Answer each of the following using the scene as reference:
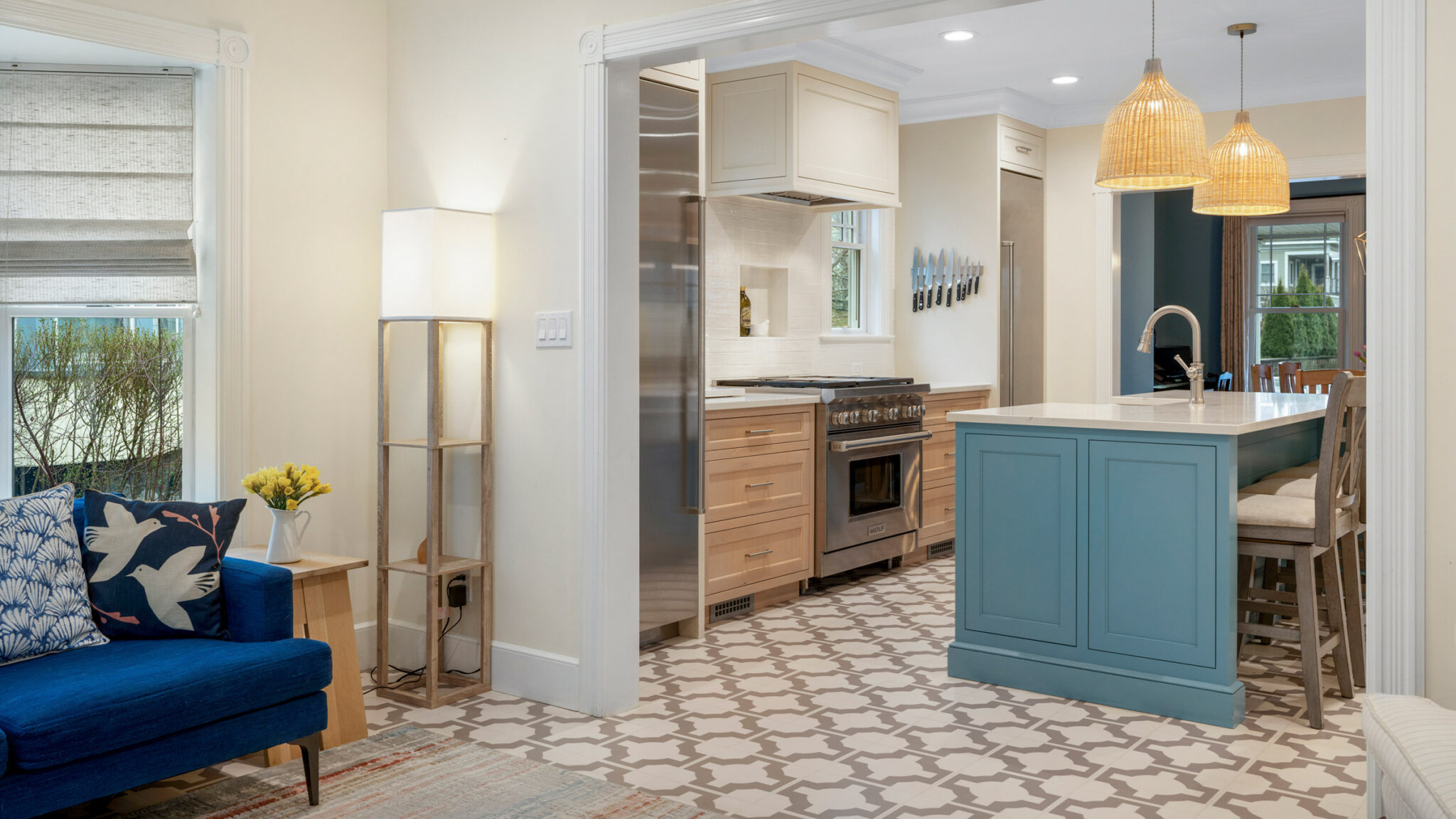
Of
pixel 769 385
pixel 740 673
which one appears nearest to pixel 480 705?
pixel 740 673

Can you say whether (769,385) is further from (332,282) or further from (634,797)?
(634,797)

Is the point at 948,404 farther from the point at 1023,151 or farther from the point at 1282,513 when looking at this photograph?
the point at 1282,513

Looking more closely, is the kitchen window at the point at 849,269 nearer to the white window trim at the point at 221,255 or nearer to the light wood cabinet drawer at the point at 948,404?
the light wood cabinet drawer at the point at 948,404

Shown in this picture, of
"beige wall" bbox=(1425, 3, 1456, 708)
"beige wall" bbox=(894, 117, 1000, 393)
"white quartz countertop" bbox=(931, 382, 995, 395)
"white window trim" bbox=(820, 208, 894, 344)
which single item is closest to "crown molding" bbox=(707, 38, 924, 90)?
"beige wall" bbox=(894, 117, 1000, 393)

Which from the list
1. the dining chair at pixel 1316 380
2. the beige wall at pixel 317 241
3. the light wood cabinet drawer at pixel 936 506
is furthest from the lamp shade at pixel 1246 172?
the beige wall at pixel 317 241

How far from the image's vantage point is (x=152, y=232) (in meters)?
3.54

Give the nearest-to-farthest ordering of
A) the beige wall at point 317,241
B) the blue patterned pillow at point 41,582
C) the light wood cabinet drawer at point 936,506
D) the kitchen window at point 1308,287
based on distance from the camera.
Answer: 1. the blue patterned pillow at point 41,582
2. the beige wall at point 317,241
3. the light wood cabinet drawer at point 936,506
4. the kitchen window at point 1308,287

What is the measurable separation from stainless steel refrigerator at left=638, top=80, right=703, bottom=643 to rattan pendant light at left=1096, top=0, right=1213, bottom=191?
59.5 inches

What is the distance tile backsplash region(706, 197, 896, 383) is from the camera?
5.47m

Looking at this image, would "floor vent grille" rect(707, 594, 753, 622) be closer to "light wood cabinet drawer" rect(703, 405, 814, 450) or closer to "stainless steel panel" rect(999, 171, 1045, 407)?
"light wood cabinet drawer" rect(703, 405, 814, 450)

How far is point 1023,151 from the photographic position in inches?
262

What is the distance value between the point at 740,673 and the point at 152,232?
242 cm

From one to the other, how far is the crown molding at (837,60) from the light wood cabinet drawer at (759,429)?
5.41 ft

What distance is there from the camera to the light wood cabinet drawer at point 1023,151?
21.3 feet
